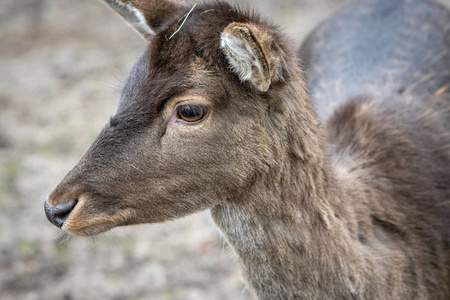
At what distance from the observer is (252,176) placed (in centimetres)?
296

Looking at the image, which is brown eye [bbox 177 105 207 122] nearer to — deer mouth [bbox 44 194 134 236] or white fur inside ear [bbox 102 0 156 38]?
deer mouth [bbox 44 194 134 236]

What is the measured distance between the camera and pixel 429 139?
12.8 ft

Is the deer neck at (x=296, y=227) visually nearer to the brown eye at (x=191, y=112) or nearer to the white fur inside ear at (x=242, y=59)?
the white fur inside ear at (x=242, y=59)

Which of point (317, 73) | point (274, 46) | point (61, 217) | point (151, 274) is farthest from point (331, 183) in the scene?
point (151, 274)

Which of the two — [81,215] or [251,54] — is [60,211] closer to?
[81,215]

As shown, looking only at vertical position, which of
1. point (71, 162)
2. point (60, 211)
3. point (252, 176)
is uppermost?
point (252, 176)

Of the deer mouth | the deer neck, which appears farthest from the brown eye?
the deer mouth

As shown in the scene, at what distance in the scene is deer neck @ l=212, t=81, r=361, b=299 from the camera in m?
3.00

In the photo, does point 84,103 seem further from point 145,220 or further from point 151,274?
point 145,220

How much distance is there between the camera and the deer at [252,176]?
2.86m

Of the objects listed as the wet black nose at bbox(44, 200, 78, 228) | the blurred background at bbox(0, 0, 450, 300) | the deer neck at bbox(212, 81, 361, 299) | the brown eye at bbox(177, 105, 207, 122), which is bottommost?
the blurred background at bbox(0, 0, 450, 300)

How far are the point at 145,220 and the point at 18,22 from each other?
8685 millimetres

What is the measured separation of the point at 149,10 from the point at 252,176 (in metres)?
1.12

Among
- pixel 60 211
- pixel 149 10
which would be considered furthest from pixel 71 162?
pixel 60 211
